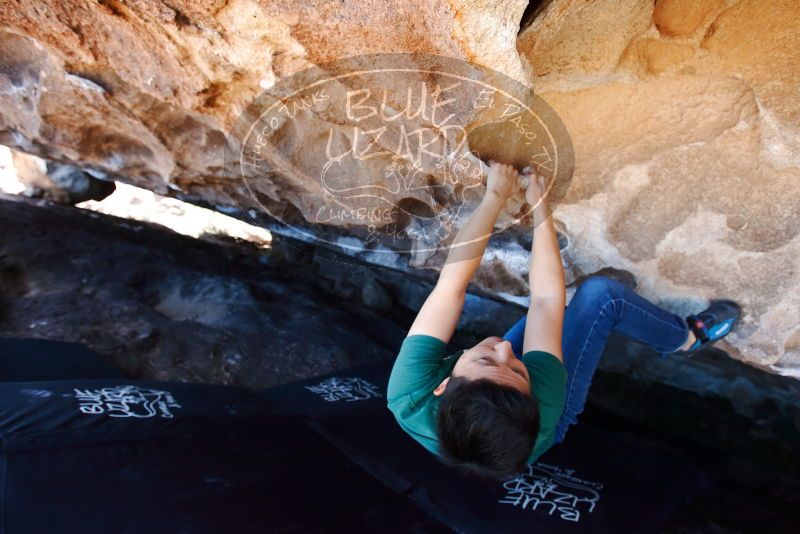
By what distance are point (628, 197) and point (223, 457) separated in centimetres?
141

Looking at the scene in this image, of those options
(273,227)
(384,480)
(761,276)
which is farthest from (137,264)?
(761,276)

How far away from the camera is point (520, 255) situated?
195cm

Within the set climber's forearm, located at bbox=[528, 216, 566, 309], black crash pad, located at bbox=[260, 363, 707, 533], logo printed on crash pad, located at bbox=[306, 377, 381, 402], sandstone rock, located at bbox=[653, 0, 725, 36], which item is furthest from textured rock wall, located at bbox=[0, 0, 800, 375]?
logo printed on crash pad, located at bbox=[306, 377, 381, 402]

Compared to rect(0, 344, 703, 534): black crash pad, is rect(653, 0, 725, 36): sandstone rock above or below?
above

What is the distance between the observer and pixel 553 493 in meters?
1.68

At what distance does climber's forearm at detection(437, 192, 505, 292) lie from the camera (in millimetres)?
1289

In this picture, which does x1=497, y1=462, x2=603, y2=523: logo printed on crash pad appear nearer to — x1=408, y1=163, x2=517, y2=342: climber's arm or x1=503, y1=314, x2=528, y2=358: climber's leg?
x1=503, y1=314, x2=528, y2=358: climber's leg

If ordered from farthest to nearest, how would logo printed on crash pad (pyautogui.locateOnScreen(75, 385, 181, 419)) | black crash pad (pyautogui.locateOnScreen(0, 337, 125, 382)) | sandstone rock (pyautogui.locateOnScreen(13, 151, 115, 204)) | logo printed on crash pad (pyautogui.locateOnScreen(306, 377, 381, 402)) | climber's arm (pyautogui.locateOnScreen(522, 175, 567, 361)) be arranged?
sandstone rock (pyautogui.locateOnScreen(13, 151, 115, 204)) < logo printed on crash pad (pyautogui.locateOnScreen(306, 377, 381, 402)) < black crash pad (pyautogui.locateOnScreen(0, 337, 125, 382)) < logo printed on crash pad (pyautogui.locateOnScreen(75, 385, 181, 419)) < climber's arm (pyautogui.locateOnScreen(522, 175, 567, 361))

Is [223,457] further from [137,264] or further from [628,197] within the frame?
[137,264]

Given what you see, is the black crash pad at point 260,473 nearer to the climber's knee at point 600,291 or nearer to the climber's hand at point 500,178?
the climber's knee at point 600,291

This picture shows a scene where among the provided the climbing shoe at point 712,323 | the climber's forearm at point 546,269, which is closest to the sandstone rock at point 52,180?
the climber's forearm at point 546,269

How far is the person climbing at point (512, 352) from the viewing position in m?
1.11

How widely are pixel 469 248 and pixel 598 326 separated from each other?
1.59 feet
